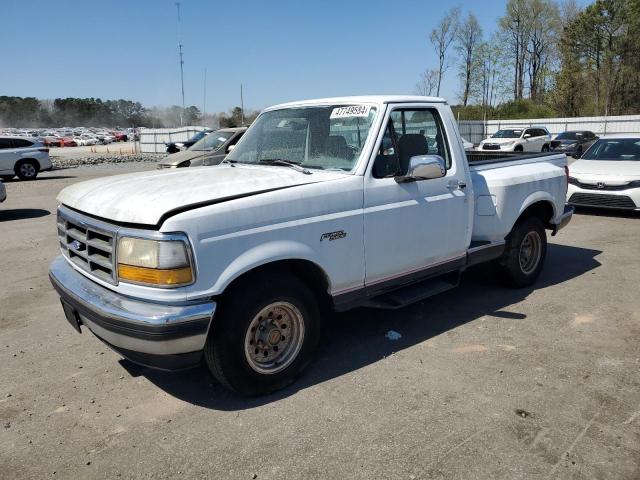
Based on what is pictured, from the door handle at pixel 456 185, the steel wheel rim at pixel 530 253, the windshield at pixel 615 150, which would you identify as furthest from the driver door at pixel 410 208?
the windshield at pixel 615 150

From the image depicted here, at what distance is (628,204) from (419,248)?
7246 mm

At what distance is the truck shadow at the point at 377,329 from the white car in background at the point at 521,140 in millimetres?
20121

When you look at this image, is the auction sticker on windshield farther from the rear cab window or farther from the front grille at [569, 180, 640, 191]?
the front grille at [569, 180, 640, 191]

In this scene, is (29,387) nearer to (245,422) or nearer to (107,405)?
(107,405)

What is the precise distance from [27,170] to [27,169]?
Result: 39mm

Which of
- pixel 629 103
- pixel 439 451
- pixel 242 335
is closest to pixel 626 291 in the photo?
pixel 439 451

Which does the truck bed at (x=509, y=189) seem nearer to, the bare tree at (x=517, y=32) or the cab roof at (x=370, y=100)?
the cab roof at (x=370, y=100)

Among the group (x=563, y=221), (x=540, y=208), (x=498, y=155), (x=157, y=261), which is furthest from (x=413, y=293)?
(x=498, y=155)

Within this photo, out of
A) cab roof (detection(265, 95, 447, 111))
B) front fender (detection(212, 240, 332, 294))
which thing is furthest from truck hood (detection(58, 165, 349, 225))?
cab roof (detection(265, 95, 447, 111))

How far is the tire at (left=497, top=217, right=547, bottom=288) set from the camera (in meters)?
5.60

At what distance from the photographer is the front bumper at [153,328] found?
3012 millimetres

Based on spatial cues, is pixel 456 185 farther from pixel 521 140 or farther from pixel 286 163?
pixel 521 140

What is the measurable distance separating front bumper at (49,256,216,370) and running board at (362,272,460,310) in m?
1.46

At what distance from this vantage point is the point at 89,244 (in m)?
3.48
